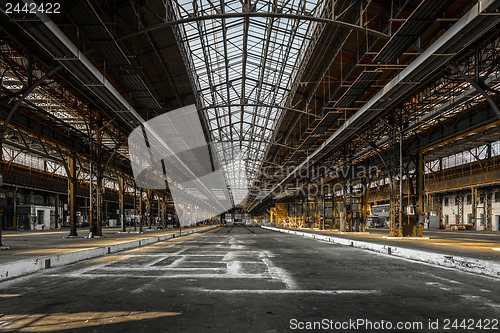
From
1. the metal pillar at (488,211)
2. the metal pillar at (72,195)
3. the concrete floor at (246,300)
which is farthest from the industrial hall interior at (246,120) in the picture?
the metal pillar at (488,211)

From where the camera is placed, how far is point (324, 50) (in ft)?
59.7

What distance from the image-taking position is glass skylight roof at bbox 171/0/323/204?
695 inches

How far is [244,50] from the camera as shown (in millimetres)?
22500

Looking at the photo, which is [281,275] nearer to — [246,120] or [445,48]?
[445,48]

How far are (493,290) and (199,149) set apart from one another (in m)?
30.0

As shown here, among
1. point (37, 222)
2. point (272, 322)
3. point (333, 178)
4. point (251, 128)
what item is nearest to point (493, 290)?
point (272, 322)

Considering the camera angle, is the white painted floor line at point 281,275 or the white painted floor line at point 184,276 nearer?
the white painted floor line at point 281,275

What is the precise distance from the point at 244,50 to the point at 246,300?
17.7 meters

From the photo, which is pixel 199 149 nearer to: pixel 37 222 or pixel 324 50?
pixel 324 50

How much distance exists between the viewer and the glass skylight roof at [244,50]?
1766 cm

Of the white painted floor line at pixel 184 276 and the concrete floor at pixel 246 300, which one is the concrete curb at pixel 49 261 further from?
the white painted floor line at pixel 184 276

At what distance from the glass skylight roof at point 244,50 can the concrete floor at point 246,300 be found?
24.8 ft

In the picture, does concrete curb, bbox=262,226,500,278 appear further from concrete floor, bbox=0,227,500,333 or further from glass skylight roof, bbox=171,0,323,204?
glass skylight roof, bbox=171,0,323,204

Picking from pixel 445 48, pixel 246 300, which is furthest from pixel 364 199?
pixel 246 300
